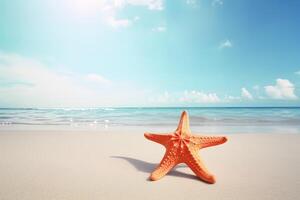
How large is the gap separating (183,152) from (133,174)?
2.33 feet

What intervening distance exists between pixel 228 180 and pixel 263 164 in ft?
3.57

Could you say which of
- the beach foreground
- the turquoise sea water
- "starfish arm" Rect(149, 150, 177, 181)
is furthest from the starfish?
the turquoise sea water

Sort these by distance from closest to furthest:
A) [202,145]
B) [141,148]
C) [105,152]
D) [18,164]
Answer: [202,145], [18,164], [105,152], [141,148]

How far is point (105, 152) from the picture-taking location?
4.61m

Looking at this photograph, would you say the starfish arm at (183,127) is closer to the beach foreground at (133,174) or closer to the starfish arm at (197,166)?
the starfish arm at (197,166)

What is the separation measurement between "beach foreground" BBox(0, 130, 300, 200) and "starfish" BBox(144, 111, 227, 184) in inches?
4.1

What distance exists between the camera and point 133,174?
128 inches

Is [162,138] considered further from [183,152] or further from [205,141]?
[205,141]

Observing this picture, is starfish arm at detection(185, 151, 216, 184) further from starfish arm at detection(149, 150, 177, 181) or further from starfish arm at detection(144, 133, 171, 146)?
starfish arm at detection(144, 133, 171, 146)

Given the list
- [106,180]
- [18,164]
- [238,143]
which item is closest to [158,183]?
[106,180]

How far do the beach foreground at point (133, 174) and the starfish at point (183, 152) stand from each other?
0.10 metres

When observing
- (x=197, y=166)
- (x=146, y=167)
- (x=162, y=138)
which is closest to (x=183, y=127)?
(x=162, y=138)

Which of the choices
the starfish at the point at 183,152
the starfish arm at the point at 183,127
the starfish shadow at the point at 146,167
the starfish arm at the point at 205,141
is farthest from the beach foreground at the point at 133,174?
the starfish arm at the point at 183,127

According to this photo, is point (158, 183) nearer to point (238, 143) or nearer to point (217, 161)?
point (217, 161)
